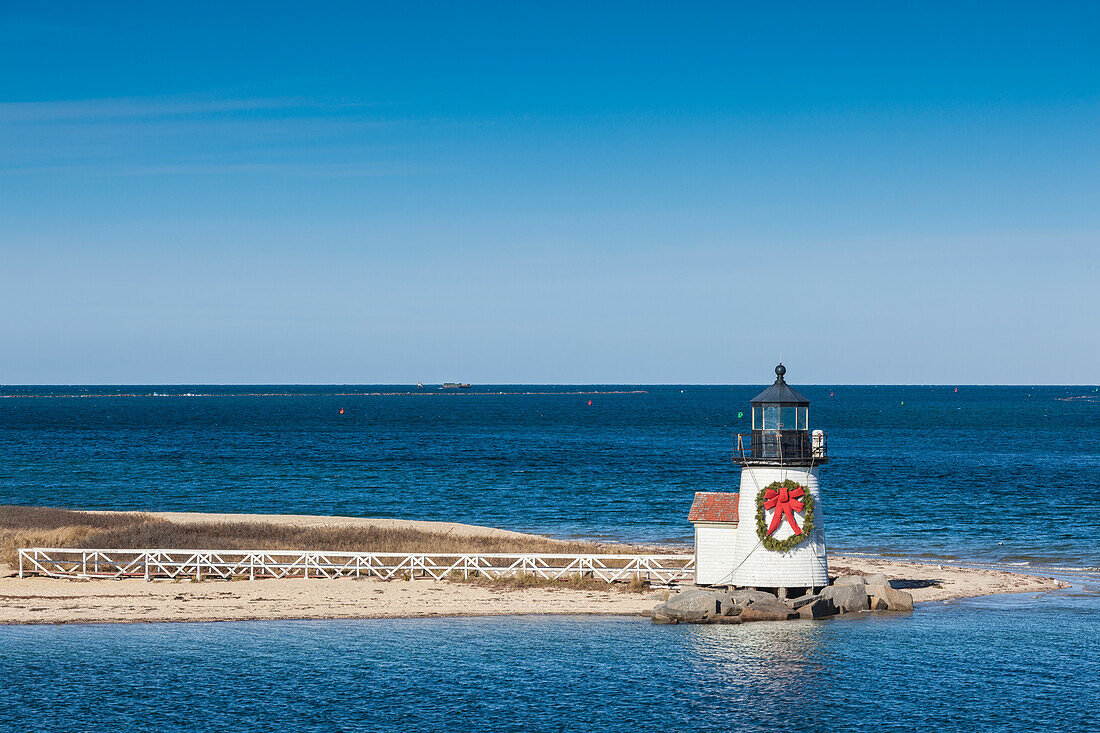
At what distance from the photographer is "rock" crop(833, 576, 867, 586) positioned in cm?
3594

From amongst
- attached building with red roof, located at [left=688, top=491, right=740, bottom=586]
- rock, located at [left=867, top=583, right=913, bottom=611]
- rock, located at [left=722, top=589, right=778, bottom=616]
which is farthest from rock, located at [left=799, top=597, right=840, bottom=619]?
attached building with red roof, located at [left=688, top=491, right=740, bottom=586]

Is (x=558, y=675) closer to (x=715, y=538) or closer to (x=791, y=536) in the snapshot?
(x=715, y=538)

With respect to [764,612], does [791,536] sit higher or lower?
higher

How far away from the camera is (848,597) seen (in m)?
35.5

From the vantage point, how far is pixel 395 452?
11212cm

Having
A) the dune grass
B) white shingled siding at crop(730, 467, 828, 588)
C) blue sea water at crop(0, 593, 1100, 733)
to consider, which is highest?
white shingled siding at crop(730, 467, 828, 588)

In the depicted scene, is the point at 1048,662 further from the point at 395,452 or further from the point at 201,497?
the point at 395,452

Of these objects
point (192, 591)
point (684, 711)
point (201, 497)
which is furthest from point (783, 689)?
point (201, 497)

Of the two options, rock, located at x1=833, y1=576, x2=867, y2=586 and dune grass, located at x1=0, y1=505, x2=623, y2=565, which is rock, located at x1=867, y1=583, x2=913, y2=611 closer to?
rock, located at x1=833, y1=576, x2=867, y2=586

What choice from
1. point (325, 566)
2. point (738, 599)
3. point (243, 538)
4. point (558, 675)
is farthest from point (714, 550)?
point (243, 538)

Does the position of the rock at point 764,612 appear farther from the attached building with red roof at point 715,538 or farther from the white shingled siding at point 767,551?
the attached building with red roof at point 715,538

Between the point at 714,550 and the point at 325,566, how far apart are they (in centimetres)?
1479

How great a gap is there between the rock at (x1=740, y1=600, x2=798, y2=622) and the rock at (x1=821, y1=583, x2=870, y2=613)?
1.75 meters

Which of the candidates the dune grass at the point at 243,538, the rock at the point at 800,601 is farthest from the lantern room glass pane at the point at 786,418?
the dune grass at the point at 243,538
